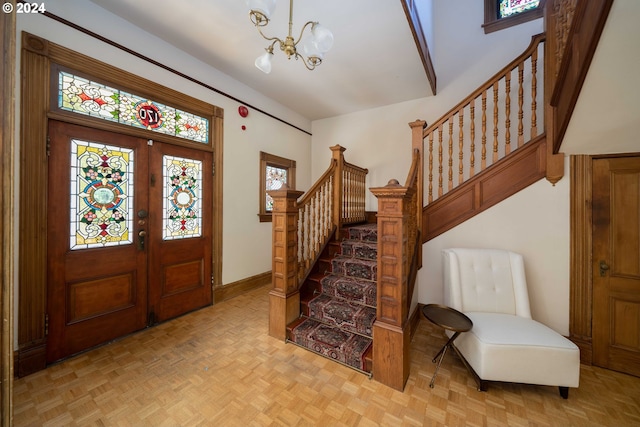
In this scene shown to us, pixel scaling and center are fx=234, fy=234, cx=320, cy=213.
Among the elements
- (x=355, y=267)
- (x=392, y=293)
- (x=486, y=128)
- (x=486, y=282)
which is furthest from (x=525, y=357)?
(x=486, y=128)

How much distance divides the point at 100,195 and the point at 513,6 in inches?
223

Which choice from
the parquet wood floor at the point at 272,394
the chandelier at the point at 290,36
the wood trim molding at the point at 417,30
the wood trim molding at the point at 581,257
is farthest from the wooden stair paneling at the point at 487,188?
the chandelier at the point at 290,36

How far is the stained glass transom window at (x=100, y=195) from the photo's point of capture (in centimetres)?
211

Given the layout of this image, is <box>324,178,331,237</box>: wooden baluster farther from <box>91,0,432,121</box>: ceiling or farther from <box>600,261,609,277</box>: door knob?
<box>600,261,609,277</box>: door knob

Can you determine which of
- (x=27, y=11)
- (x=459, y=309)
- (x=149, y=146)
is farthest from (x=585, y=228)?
(x=27, y=11)

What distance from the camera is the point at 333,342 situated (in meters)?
2.17

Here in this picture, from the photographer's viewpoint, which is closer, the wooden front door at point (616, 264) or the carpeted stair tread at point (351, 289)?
the wooden front door at point (616, 264)

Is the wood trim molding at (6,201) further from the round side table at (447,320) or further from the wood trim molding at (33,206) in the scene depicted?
the round side table at (447,320)

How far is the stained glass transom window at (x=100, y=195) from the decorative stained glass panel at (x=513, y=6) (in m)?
5.19

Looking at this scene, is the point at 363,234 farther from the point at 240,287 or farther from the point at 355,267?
the point at 240,287

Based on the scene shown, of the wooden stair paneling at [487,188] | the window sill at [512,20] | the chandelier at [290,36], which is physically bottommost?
the wooden stair paneling at [487,188]

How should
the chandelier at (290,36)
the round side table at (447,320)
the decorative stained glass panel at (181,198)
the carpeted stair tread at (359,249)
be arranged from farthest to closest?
1. the carpeted stair tread at (359,249)
2. the decorative stained glass panel at (181,198)
3. the round side table at (447,320)
4. the chandelier at (290,36)

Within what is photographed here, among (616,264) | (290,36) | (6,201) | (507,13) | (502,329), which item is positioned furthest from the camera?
(507,13)

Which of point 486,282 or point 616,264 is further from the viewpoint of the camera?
point 486,282
